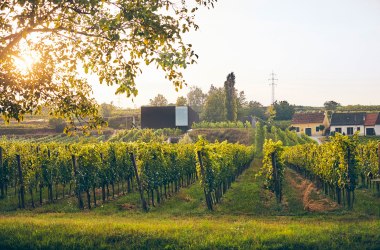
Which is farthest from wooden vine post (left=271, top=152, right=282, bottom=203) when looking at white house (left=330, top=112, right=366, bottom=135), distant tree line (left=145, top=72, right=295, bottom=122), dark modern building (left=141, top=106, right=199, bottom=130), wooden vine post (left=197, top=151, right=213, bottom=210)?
white house (left=330, top=112, right=366, bottom=135)

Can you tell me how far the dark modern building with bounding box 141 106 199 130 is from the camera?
82875 millimetres

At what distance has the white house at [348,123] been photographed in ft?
308

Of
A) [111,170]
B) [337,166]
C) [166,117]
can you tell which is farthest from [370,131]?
[111,170]

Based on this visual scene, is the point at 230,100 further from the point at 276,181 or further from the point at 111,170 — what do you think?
the point at 276,181

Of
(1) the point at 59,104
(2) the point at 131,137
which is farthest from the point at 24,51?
(2) the point at 131,137

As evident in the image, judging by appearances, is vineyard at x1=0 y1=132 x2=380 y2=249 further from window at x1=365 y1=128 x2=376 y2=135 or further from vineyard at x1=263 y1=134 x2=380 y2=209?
window at x1=365 y1=128 x2=376 y2=135

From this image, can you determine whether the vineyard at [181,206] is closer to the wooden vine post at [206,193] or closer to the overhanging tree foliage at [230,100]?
the wooden vine post at [206,193]

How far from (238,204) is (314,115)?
8988 centimetres

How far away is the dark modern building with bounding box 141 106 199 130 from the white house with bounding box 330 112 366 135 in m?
34.9

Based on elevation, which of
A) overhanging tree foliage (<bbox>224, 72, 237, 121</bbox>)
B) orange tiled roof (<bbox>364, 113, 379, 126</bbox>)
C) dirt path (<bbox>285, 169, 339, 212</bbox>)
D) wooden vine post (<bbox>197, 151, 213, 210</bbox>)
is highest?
overhanging tree foliage (<bbox>224, 72, 237, 121</bbox>)

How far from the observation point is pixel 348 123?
311ft

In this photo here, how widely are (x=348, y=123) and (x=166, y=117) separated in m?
41.2

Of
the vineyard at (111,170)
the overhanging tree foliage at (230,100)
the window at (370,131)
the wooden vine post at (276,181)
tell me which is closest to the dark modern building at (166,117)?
the overhanging tree foliage at (230,100)

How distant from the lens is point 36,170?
837 inches
